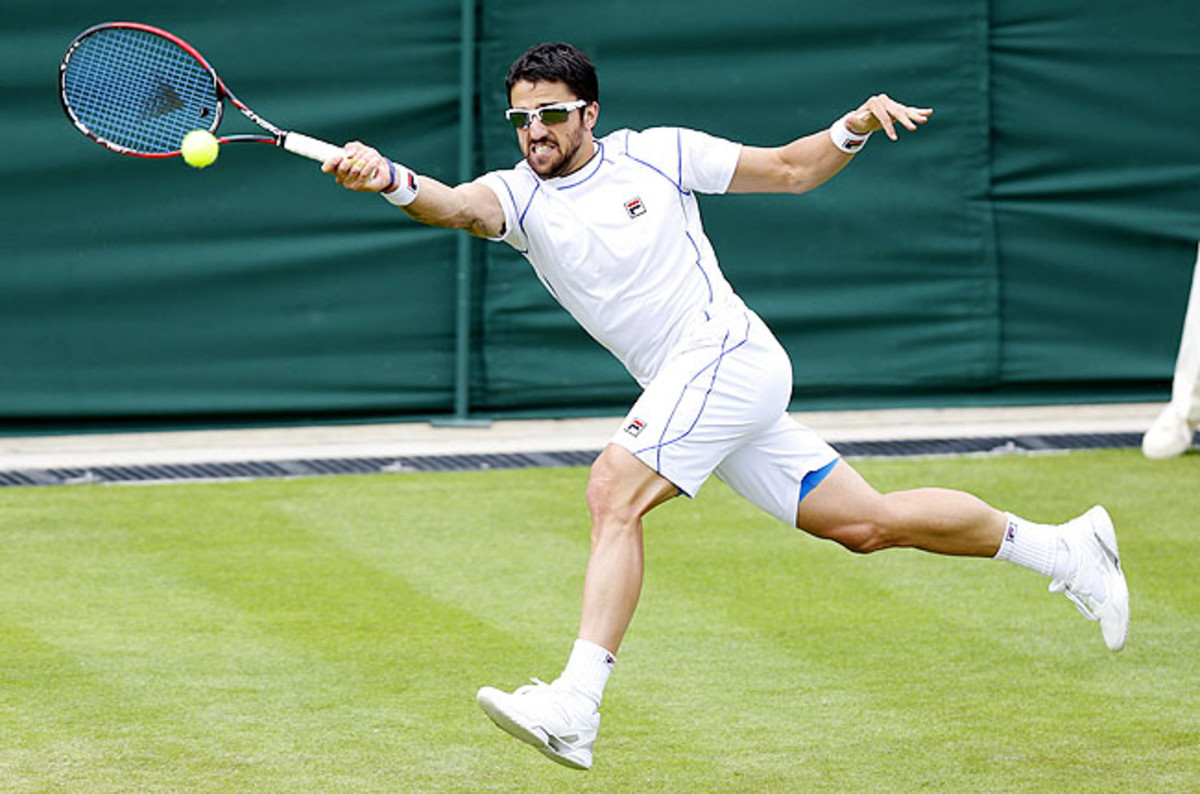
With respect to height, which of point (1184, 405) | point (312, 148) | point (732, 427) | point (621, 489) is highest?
point (312, 148)

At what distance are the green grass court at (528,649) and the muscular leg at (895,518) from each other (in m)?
0.45

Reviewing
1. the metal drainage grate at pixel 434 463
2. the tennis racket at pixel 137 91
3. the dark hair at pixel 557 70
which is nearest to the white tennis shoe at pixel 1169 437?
the metal drainage grate at pixel 434 463

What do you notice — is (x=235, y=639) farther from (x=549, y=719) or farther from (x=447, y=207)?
(x=549, y=719)

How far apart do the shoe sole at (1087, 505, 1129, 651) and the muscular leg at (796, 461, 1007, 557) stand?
1.20 feet

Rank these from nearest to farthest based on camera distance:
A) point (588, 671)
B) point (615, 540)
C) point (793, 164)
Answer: point (588, 671)
point (615, 540)
point (793, 164)

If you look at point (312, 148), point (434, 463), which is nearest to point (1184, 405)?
point (434, 463)

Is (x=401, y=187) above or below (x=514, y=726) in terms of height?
above

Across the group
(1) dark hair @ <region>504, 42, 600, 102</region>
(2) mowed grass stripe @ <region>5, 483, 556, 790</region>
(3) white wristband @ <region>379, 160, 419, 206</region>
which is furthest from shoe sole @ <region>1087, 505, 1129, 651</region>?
(3) white wristband @ <region>379, 160, 419, 206</region>

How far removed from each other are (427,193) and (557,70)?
0.48m

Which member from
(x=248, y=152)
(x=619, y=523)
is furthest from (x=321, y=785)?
(x=248, y=152)

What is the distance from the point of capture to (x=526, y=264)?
1034cm

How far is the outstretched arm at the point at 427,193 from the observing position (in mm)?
5164

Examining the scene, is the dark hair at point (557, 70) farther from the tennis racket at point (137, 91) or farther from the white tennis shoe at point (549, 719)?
the white tennis shoe at point (549, 719)

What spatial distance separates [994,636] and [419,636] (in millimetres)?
1756
